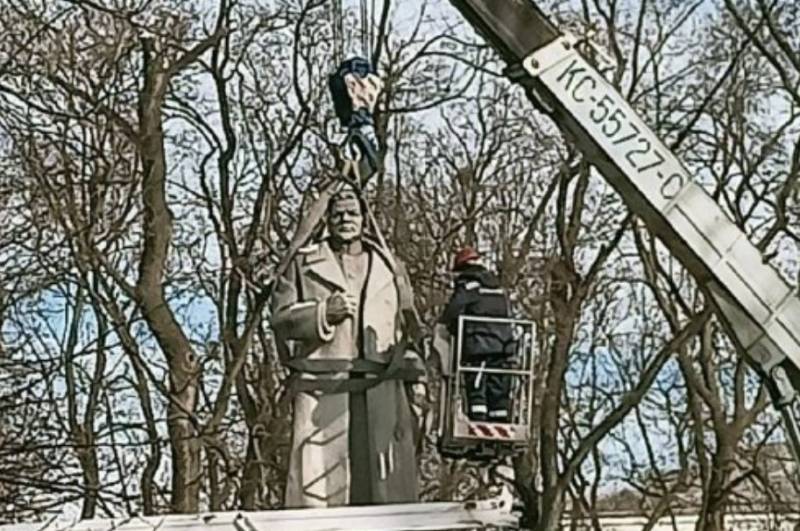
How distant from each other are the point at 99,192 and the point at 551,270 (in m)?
5.52

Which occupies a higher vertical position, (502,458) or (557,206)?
(557,206)

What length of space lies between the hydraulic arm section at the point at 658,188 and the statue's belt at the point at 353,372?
1653mm

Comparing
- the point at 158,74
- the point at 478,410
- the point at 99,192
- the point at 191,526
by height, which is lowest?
the point at 191,526

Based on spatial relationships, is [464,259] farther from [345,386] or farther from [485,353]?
[345,386]

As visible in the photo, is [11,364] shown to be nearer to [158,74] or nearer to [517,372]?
[517,372]

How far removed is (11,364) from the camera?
7.30 meters

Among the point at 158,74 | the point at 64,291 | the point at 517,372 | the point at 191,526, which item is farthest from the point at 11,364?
the point at 158,74

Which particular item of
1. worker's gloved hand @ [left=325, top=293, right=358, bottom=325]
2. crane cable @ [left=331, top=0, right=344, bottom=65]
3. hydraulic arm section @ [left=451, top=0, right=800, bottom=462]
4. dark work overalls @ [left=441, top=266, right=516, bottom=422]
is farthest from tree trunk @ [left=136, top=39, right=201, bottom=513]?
hydraulic arm section @ [left=451, top=0, right=800, bottom=462]

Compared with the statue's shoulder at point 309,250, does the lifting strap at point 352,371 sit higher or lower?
lower

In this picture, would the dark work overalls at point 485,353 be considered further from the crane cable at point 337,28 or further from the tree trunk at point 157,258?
the crane cable at point 337,28

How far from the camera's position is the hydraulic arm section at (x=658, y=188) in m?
7.38

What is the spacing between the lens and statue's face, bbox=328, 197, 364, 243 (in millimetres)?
8875

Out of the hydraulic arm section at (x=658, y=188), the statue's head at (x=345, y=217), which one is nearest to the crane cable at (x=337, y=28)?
the statue's head at (x=345, y=217)

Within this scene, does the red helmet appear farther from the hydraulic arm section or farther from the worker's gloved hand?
the hydraulic arm section
